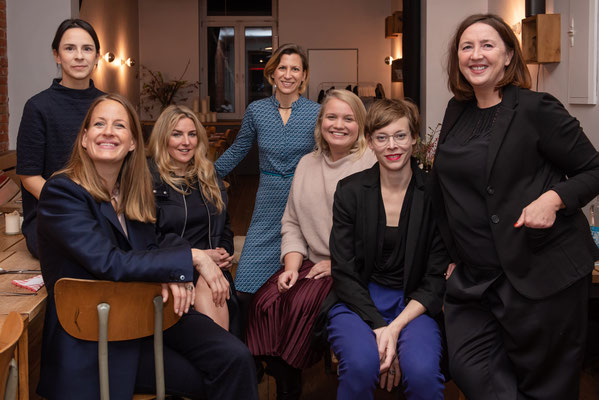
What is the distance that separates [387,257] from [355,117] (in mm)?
681

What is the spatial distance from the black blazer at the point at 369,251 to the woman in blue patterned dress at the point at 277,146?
0.75m

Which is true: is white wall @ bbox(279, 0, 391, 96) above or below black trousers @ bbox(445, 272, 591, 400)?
above

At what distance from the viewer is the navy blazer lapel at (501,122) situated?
209 cm

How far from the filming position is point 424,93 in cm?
649

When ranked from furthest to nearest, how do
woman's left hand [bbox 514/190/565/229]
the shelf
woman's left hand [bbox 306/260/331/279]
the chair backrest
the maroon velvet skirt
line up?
1. the shelf
2. woman's left hand [bbox 306/260/331/279]
3. the maroon velvet skirt
4. woman's left hand [bbox 514/190/565/229]
5. the chair backrest

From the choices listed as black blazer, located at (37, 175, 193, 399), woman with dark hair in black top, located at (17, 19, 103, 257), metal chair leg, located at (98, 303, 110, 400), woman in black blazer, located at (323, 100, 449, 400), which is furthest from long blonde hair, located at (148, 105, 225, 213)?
metal chair leg, located at (98, 303, 110, 400)

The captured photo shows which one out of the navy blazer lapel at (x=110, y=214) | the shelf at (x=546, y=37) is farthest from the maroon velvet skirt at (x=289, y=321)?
the shelf at (x=546, y=37)

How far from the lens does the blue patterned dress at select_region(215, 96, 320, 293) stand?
323cm

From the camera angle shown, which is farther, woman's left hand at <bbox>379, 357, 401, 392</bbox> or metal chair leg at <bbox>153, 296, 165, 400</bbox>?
woman's left hand at <bbox>379, 357, 401, 392</bbox>

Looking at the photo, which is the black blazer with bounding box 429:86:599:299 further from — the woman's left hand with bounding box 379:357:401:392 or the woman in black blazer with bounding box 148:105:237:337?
the woman in black blazer with bounding box 148:105:237:337

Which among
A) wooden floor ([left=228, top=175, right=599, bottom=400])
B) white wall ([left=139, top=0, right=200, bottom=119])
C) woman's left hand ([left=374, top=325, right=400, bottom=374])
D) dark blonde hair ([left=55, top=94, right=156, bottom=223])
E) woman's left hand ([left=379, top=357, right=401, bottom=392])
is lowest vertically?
wooden floor ([left=228, top=175, right=599, bottom=400])

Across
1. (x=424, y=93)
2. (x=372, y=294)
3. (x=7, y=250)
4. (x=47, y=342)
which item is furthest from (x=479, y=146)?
(x=424, y=93)

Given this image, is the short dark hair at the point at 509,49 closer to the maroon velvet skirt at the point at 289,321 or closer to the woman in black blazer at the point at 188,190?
the maroon velvet skirt at the point at 289,321

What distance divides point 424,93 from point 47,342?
5082 mm
